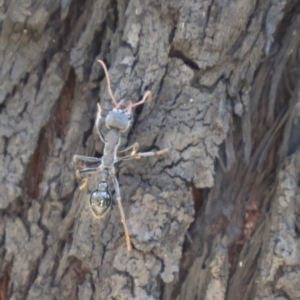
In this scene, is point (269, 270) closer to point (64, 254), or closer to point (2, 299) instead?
point (64, 254)

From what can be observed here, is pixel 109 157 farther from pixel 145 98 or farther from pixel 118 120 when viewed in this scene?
pixel 145 98

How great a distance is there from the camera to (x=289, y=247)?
227 cm

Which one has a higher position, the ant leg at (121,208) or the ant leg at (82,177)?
the ant leg at (82,177)

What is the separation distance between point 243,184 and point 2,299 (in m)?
1.06

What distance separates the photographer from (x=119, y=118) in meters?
2.33

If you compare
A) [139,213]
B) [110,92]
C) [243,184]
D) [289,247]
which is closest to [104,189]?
[139,213]

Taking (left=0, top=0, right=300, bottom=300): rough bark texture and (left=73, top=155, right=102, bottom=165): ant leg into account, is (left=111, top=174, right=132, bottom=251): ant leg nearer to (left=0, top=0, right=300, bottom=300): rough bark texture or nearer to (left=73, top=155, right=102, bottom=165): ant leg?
(left=0, top=0, right=300, bottom=300): rough bark texture

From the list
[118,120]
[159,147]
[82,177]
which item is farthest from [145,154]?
[82,177]

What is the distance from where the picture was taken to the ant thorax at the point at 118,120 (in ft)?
7.57

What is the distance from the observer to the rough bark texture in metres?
2.24

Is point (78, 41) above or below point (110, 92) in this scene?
above

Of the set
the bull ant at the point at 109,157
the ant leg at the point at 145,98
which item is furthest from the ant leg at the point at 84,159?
the ant leg at the point at 145,98

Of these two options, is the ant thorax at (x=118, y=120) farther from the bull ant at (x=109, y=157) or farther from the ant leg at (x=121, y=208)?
the ant leg at (x=121, y=208)

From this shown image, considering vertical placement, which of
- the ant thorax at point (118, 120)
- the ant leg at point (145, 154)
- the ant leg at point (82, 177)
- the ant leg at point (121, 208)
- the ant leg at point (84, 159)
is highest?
the ant thorax at point (118, 120)
